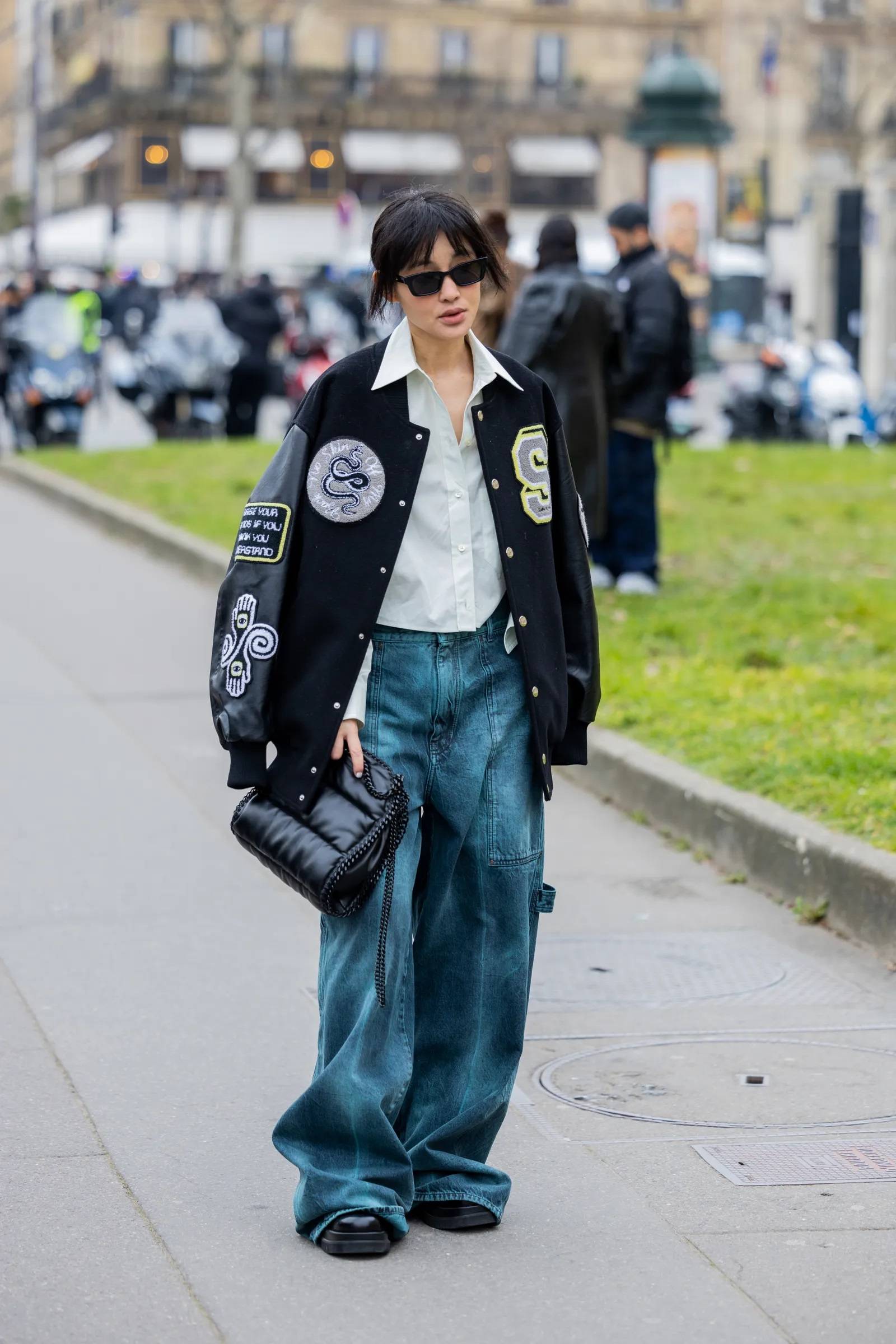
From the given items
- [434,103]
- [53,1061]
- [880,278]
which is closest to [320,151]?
[434,103]

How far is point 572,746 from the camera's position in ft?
13.9

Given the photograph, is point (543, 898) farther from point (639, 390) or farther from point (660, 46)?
point (660, 46)

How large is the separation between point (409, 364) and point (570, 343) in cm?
683

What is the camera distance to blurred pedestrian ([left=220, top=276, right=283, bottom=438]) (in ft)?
72.7

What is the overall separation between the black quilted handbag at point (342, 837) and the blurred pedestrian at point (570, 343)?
6.74 meters

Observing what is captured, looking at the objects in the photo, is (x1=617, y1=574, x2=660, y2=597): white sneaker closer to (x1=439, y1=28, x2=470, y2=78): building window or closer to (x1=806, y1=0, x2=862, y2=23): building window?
(x1=439, y1=28, x2=470, y2=78): building window

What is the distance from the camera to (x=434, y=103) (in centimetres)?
7400

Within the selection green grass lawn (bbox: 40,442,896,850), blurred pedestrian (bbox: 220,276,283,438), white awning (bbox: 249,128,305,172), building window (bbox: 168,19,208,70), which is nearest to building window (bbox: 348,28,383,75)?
white awning (bbox: 249,128,305,172)

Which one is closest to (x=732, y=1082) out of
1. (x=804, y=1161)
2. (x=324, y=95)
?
(x=804, y=1161)

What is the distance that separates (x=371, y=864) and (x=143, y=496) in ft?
42.7

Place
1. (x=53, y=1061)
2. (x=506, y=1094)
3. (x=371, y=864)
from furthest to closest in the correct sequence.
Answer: (x=53, y=1061) < (x=506, y=1094) < (x=371, y=864)

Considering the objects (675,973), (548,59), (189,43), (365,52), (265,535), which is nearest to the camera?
(265,535)

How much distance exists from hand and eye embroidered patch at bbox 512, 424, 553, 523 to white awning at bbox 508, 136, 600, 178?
235 ft

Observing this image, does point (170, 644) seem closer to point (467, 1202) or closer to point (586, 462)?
→ point (586, 462)
